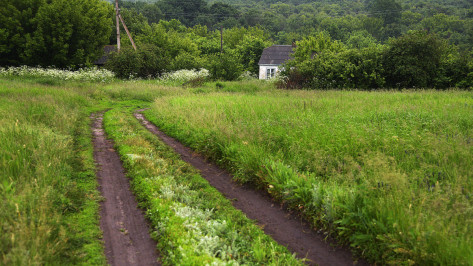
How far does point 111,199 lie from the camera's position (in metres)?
6.45

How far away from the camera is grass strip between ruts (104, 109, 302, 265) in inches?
→ 170

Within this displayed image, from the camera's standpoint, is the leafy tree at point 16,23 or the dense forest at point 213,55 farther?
the leafy tree at point 16,23

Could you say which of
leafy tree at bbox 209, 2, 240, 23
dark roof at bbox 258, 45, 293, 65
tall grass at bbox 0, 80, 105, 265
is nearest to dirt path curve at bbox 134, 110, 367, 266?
tall grass at bbox 0, 80, 105, 265

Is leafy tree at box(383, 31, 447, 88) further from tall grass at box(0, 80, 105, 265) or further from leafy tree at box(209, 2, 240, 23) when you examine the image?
leafy tree at box(209, 2, 240, 23)

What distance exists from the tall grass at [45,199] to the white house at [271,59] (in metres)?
46.8

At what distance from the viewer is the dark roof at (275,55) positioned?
54609 mm

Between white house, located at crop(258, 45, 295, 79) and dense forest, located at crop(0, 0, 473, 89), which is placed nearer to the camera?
dense forest, located at crop(0, 0, 473, 89)

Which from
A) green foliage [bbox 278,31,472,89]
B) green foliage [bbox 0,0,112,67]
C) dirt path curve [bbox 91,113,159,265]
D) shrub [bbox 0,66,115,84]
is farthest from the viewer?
green foliage [bbox 0,0,112,67]

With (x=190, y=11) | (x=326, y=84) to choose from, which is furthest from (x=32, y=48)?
(x=190, y=11)

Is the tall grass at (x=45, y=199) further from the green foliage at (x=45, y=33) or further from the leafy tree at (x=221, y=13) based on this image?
the leafy tree at (x=221, y=13)

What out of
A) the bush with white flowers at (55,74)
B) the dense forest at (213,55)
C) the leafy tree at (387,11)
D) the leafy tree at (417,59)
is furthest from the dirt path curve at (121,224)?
the leafy tree at (387,11)

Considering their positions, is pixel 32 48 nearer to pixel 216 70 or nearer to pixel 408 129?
pixel 216 70

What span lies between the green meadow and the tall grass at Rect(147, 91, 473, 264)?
0.03 meters

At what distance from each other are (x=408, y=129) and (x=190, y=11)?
4906 inches
